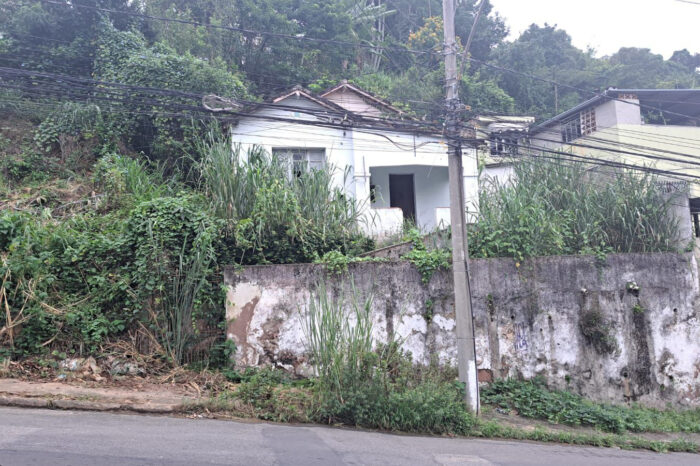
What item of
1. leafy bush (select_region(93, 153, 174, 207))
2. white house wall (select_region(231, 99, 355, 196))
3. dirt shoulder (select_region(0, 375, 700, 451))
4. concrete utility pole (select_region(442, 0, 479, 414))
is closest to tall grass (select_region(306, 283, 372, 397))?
dirt shoulder (select_region(0, 375, 700, 451))

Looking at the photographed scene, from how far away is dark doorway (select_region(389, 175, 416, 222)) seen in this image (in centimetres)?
1845

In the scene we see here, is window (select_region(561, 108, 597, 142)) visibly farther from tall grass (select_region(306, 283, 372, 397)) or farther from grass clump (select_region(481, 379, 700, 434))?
tall grass (select_region(306, 283, 372, 397))

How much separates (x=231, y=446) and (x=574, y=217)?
8235 mm

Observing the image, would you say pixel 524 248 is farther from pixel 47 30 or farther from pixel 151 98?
pixel 47 30

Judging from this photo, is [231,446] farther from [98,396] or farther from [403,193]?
[403,193]

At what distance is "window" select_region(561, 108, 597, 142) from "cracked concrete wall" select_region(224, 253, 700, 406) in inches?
403

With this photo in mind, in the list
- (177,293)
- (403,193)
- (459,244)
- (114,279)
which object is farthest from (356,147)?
(114,279)

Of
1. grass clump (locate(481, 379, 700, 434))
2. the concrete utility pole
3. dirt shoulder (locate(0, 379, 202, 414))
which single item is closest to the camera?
dirt shoulder (locate(0, 379, 202, 414))

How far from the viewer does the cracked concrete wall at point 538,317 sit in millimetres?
9523

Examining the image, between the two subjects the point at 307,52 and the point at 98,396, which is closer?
the point at 98,396

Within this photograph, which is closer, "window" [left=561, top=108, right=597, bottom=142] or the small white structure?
the small white structure

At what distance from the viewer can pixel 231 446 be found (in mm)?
6359

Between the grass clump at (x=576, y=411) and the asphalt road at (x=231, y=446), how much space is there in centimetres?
88

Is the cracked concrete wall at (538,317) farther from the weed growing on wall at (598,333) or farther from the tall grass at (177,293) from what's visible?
the tall grass at (177,293)
